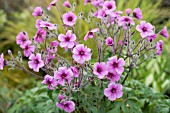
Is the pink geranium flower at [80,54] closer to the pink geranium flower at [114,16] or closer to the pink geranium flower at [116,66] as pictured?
the pink geranium flower at [116,66]

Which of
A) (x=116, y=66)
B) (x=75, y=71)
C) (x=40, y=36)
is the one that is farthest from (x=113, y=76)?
(x=40, y=36)

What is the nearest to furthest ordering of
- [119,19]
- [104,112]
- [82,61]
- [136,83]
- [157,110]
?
[82,61] → [119,19] → [104,112] → [157,110] → [136,83]

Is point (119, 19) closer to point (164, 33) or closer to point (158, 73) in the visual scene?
point (164, 33)

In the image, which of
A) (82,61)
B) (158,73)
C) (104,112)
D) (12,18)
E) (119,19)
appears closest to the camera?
(82,61)

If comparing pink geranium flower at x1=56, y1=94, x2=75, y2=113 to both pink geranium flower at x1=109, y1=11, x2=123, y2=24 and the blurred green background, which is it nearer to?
pink geranium flower at x1=109, y1=11, x2=123, y2=24

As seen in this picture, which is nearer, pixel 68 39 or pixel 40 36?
pixel 68 39

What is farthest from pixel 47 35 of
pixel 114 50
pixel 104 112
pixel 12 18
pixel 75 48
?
pixel 12 18

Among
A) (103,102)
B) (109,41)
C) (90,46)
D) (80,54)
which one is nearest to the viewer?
(80,54)

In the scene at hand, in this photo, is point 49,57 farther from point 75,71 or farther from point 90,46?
point 90,46
